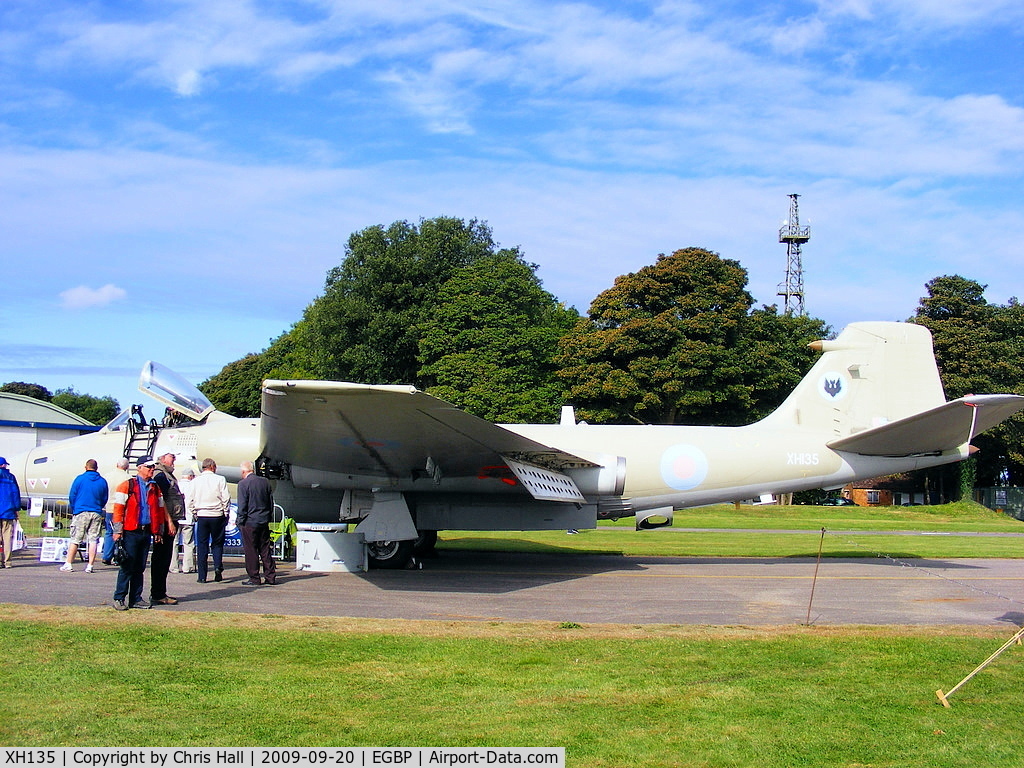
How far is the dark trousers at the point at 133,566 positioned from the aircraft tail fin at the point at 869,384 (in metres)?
11.2

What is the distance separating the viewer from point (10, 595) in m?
10.6

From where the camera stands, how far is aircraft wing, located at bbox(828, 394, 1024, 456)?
1313cm

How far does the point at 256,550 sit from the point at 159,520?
271 cm

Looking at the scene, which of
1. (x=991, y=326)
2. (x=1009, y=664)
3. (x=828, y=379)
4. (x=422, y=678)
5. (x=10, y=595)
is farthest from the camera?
(x=991, y=326)

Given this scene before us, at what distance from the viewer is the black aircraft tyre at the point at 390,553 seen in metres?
14.2

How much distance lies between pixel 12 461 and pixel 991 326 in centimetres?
4718

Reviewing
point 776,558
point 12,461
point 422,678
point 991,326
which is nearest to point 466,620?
point 422,678

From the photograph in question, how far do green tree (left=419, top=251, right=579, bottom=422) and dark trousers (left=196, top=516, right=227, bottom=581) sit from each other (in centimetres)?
2853

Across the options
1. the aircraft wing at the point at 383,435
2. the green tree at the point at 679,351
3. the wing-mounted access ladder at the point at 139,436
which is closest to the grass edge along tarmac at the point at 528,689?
the aircraft wing at the point at 383,435

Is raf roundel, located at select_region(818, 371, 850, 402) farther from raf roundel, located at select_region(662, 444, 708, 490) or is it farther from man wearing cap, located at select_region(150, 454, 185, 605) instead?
man wearing cap, located at select_region(150, 454, 185, 605)

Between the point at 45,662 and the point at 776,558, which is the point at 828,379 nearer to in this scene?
the point at 776,558

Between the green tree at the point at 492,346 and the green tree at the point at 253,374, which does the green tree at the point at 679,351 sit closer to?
the green tree at the point at 492,346

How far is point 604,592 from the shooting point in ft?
38.5

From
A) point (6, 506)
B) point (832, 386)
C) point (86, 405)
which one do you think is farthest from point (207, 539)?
point (86, 405)
